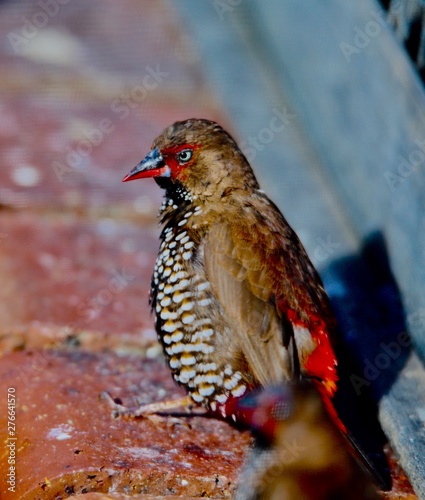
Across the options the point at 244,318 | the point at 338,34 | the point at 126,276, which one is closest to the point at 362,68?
the point at 338,34

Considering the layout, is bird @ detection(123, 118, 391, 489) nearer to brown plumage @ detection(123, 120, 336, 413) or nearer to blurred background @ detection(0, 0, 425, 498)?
brown plumage @ detection(123, 120, 336, 413)

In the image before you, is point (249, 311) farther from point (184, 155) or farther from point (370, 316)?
point (370, 316)

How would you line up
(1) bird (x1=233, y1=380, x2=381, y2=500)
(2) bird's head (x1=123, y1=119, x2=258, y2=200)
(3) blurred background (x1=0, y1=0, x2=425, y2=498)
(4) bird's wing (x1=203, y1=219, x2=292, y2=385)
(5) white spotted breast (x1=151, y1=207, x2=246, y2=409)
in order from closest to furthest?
(1) bird (x1=233, y1=380, x2=381, y2=500)
(4) bird's wing (x1=203, y1=219, x2=292, y2=385)
(5) white spotted breast (x1=151, y1=207, x2=246, y2=409)
(2) bird's head (x1=123, y1=119, x2=258, y2=200)
(3) blurred background (x1=0, y1=0, x2=425, y2=498)

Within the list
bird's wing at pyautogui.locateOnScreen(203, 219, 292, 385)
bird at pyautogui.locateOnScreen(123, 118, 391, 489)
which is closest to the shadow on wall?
bird at pyautogui.locateOnScreen(123, 118, 391, 489)

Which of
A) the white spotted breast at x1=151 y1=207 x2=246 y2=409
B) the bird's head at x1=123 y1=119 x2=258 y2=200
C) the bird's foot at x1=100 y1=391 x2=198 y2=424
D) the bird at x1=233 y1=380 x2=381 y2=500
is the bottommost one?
the bird at x1=233 y1=380 x2=381 y2=500

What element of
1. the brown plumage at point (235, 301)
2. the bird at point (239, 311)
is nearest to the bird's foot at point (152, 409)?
the bird at point (239, 311)

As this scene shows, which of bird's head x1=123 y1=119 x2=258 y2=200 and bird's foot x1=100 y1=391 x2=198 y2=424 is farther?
bird's head x1=123 y1=119 x2=258 y2=200

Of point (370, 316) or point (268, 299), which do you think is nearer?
point (268, 299)

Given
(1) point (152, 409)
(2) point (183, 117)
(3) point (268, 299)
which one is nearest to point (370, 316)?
(3) point (268, 299)
